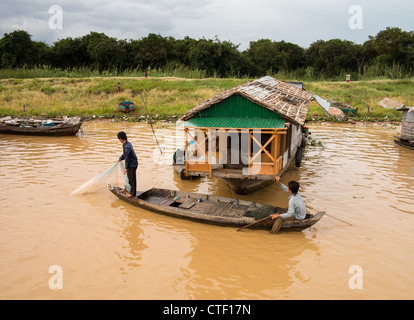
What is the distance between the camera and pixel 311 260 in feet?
20.6

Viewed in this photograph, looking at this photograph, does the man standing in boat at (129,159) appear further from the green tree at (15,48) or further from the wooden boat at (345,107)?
the green tree at (15,48)

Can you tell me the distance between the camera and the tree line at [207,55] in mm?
36406

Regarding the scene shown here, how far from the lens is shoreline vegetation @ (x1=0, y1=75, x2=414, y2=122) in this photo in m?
25.0

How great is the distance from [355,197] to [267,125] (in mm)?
3453

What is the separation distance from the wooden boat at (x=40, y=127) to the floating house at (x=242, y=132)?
10106mm

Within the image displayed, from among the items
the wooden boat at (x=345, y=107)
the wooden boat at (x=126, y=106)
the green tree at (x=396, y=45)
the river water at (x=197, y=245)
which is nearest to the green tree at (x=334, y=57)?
the green tree at (x=396, y=45)

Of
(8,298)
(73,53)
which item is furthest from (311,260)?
(73,53)

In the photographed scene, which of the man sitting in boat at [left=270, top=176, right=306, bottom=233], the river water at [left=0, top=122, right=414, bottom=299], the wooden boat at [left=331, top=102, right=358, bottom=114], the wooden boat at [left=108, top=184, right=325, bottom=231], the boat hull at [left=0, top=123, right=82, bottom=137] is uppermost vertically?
the wooden boat at [left=331, top=102, right=358, bottom=114]

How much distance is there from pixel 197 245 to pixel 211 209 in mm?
1299

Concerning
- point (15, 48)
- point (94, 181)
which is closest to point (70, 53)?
point (15, 48)

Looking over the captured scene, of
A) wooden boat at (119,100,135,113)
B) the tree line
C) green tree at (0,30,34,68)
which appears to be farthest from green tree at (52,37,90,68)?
wooden boat at (119,100,135,113)

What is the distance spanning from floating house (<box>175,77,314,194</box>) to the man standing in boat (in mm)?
1356

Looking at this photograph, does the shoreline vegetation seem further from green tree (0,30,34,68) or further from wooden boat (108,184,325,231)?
wooden boat (108,184,325,231)

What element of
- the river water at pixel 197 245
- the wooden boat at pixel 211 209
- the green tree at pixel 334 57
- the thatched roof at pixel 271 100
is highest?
the green tree at pixel 334 57
